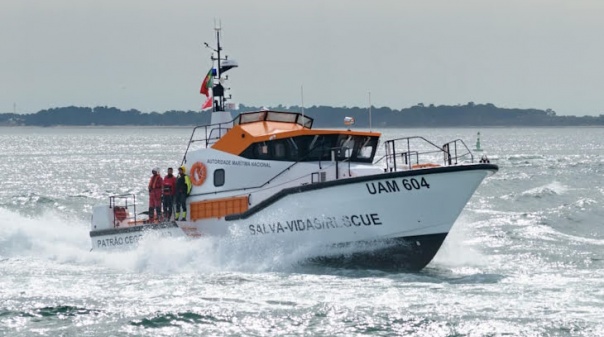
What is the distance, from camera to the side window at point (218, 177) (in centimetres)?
2012

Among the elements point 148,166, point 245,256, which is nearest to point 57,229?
point 245,256

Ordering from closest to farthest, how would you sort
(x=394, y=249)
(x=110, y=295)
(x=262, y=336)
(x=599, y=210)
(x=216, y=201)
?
(x=262, y=336)
(x=110, y=295)
(x=394, y=249)
(x=216, y=201)
(x=599, y=210)

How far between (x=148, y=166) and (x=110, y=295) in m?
58.5

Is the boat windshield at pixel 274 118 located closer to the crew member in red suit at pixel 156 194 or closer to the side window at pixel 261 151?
the side window at pixel 261 151

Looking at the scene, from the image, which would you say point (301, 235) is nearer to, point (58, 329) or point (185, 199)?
point (185, 199)

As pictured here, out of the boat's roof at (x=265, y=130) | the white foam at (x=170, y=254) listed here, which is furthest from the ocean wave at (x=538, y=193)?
the white foam at (x=170, y=254)

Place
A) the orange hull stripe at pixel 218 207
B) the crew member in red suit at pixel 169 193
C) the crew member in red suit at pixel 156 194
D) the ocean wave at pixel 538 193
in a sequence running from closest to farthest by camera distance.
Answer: the orange hull stripe at pixel 218 207 → the crew member in red suit at pixel 169 193 → the crew member in red suit at pixel 156 194 → the ocean wave at pixel 538 193

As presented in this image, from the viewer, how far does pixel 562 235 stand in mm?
24297

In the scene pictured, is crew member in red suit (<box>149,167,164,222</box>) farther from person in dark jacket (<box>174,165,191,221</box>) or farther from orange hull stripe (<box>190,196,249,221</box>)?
orange hull stripe (<box>190,196,249,221</box>)

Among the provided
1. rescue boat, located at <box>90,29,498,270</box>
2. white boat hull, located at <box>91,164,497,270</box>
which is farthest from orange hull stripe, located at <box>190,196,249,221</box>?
white boat hull, located at <box>91,164,497,270</box>

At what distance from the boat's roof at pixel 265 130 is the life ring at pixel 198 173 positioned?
20.6 inches

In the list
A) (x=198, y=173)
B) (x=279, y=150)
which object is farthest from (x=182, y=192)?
(x=279, y=150)

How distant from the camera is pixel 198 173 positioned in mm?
20547

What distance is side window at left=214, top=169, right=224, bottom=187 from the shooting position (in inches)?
792
